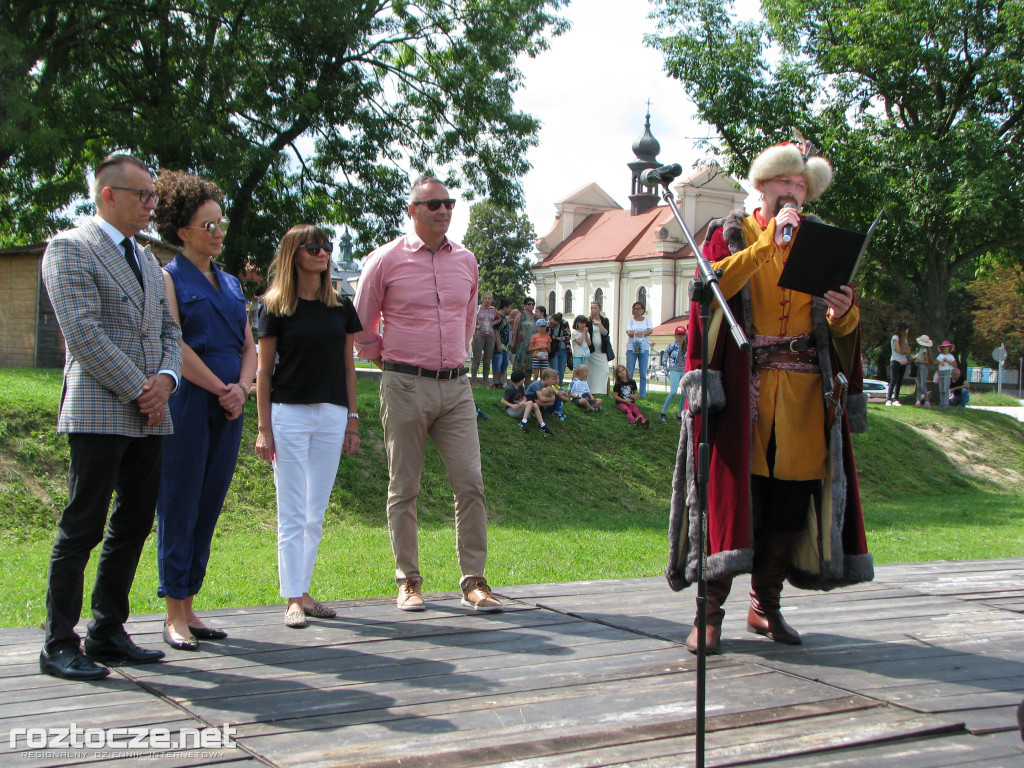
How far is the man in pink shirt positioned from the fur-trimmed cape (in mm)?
1280

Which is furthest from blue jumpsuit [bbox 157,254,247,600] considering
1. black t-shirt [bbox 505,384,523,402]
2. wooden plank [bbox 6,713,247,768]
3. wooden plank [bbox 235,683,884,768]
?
black t-shirt [bbox 505,384,523,402]

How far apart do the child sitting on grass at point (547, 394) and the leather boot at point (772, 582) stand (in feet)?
36.2

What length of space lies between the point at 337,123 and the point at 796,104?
1318cm

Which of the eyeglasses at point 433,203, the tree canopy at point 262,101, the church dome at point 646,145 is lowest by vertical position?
the eyeglasses at point 433,203

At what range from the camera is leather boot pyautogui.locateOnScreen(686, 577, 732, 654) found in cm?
450

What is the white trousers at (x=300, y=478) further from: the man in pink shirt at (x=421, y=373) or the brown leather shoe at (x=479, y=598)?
the brown leather shoe at (x=479, y=598)

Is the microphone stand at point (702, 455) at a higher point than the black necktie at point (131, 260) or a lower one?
lower

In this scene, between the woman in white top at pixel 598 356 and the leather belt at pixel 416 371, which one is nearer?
the leather belt at pixel 416 371

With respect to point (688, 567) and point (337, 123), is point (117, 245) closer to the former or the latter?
point (688, 567)

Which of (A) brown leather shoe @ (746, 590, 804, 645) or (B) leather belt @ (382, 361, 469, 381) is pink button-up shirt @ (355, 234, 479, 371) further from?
(A) brown leather shoe @ (746, 590, 804, 645)

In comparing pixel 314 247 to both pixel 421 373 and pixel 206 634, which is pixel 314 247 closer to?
pixel 421 373

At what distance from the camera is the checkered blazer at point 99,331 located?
3861mm

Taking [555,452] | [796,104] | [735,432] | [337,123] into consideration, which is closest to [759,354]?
[735,432]

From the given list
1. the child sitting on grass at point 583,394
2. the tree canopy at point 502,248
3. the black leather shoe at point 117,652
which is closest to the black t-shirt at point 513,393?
the child sitting on grass at point 583,394
